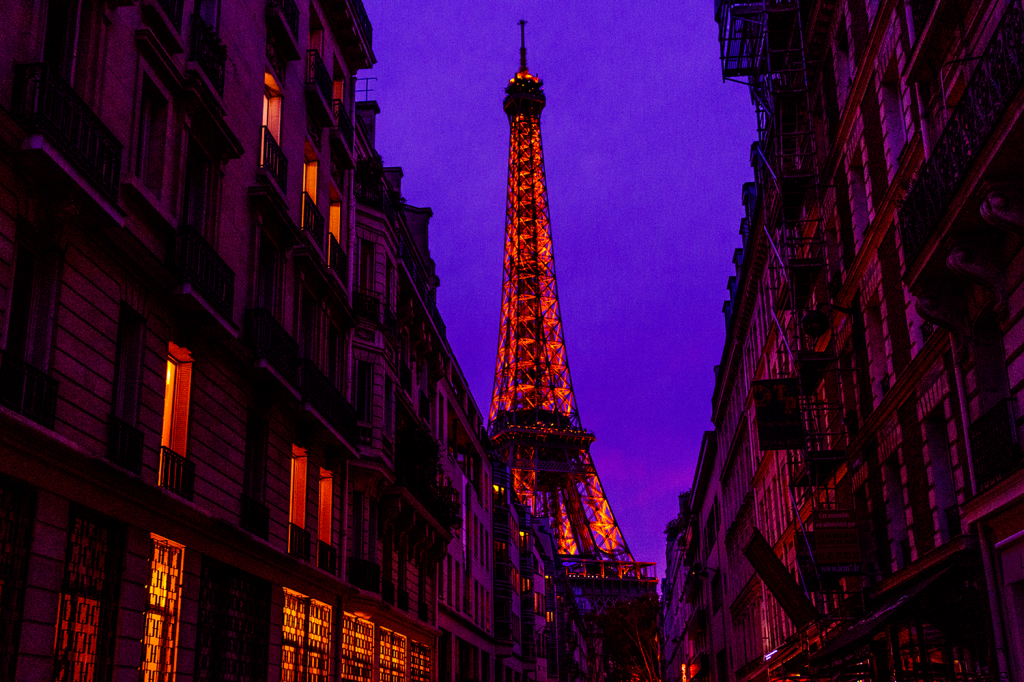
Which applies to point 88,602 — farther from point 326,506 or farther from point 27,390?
point 326,506

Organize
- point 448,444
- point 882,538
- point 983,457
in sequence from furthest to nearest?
point 448,444, point 882,538, point 983,457

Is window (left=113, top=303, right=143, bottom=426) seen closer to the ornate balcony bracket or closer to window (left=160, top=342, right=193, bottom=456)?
window (left=160, top=342, right=193, bottom=456)

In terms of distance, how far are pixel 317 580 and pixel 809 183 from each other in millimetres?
16451

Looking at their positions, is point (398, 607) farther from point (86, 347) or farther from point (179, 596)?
point (86, 347)

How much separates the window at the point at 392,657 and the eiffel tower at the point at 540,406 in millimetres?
87161

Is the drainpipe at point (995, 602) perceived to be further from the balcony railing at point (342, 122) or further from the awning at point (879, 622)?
the balcony railing at point (342, 122)

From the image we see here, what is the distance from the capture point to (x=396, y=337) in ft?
121

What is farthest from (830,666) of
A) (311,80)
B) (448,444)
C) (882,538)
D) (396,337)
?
(448,444)

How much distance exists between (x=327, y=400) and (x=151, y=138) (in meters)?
10.5

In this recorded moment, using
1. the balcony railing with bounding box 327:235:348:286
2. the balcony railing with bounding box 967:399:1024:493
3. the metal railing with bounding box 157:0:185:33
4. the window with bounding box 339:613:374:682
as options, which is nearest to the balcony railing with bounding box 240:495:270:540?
the window with bounding box 339:613:374:682

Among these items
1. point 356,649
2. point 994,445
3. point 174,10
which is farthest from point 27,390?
point 356,649

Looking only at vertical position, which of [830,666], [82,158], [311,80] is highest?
[311,80]

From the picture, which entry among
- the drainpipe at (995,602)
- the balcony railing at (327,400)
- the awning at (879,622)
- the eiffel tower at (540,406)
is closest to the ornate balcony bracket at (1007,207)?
the drainpipe at (995,602)

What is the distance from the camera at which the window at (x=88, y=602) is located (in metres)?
15.3
